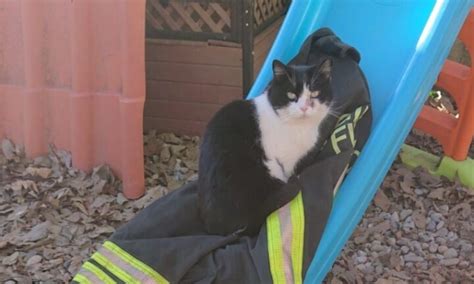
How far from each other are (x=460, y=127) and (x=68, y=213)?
1.48 m

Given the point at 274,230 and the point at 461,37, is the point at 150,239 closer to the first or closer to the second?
the point at 274,230

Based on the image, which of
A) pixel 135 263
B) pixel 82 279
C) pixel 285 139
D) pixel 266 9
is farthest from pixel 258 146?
pixel 266 9

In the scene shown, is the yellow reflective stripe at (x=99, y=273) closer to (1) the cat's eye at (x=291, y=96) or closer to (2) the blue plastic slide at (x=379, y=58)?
(2) the blue plastic slide at (x=379, y=58)

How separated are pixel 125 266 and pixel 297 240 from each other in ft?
1.48

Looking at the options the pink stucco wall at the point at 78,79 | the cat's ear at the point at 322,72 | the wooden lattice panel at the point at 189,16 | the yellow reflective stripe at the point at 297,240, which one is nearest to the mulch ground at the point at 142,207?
the pink stucco wall at the point at 78,79

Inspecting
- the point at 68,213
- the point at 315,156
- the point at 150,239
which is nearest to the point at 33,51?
the point at 68,213

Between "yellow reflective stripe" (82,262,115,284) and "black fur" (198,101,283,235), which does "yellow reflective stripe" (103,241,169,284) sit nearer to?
"yellow reflective stripe" (82,262,115,284)

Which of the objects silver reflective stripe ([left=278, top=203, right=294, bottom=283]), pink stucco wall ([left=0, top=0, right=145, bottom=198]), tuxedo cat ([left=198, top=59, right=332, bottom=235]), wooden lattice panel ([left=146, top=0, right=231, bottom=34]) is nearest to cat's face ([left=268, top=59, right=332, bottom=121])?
tuxedo cat ([left=198, top=59, right=332, bottom=235])

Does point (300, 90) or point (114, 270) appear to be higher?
point (300, 90)

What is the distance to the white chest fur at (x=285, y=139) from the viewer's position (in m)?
1.80

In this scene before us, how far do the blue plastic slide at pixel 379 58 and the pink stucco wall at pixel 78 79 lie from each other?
49 cm

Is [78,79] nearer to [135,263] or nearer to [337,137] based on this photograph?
[135,263]

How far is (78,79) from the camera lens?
2.36m

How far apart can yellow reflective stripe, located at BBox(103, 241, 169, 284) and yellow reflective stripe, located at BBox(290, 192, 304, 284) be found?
0.33 meters
